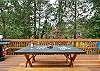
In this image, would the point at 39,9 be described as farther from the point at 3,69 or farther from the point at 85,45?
the point at 3,69

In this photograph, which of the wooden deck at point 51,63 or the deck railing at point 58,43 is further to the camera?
the deck railing at point 58,43

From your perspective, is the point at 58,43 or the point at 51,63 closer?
the point at 51,63

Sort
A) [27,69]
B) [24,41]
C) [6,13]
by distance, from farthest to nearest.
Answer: [6,13]
[24,41]
[27,69]

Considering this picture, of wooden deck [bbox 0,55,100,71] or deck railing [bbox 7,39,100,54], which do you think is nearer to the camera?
wooden deck [bbox 0,55,100,71]

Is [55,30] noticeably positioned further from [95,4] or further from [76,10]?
[95,4]

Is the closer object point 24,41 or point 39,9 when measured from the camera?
point 24,41

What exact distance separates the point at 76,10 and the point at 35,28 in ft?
7.30

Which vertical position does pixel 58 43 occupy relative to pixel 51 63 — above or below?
above

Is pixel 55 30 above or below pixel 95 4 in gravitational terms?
below

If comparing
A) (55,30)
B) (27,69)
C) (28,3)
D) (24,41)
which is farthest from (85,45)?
(27,69)

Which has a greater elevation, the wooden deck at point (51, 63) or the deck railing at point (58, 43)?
the deck railing at point (58, 43)

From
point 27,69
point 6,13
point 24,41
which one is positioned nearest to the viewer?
point 27,69

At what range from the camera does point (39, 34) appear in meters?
11.3

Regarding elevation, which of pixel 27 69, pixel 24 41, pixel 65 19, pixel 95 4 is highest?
pixel 95 4
